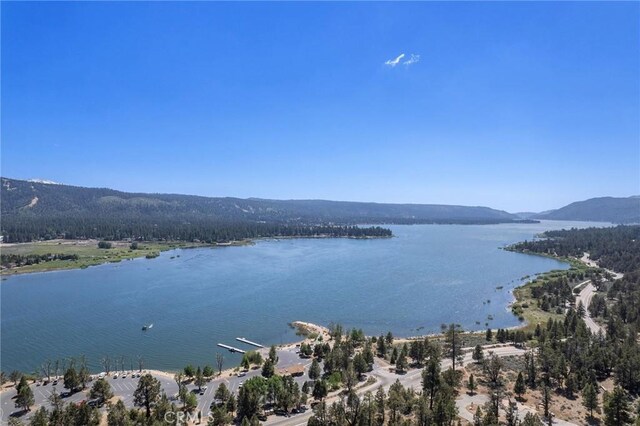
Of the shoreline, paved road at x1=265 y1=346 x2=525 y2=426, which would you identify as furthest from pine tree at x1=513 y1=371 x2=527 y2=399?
the shoreline

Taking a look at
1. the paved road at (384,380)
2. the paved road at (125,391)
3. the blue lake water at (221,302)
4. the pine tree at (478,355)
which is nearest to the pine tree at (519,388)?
the pine tree at (478,355)

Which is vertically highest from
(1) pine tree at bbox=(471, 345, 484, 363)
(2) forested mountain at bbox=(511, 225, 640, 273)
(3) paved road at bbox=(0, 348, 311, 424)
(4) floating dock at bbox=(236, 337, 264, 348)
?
(2) forested mountain at bbox=(511, 225, 640, 273)

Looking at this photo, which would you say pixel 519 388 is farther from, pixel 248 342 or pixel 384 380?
pixel 248 342

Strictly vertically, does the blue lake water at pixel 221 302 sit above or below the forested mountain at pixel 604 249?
below

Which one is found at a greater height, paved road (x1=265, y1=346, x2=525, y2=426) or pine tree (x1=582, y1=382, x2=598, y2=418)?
pine tree (x1=582, y1=382, x2=598, y2=418)

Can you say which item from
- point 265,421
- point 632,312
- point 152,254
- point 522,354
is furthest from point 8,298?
point 632,312

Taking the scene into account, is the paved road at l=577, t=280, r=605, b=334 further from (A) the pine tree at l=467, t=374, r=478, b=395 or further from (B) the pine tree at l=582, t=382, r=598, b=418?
(A) the pine tree at l=467, t=374, r=478, b=395

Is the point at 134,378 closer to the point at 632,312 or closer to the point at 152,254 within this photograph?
the point at 632,312

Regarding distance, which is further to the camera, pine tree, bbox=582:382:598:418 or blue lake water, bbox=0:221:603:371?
blue lake water, bbox=0:221:603:371

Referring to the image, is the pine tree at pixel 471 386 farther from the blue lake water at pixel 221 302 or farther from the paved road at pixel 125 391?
the blue lake water at pixel 221 302
